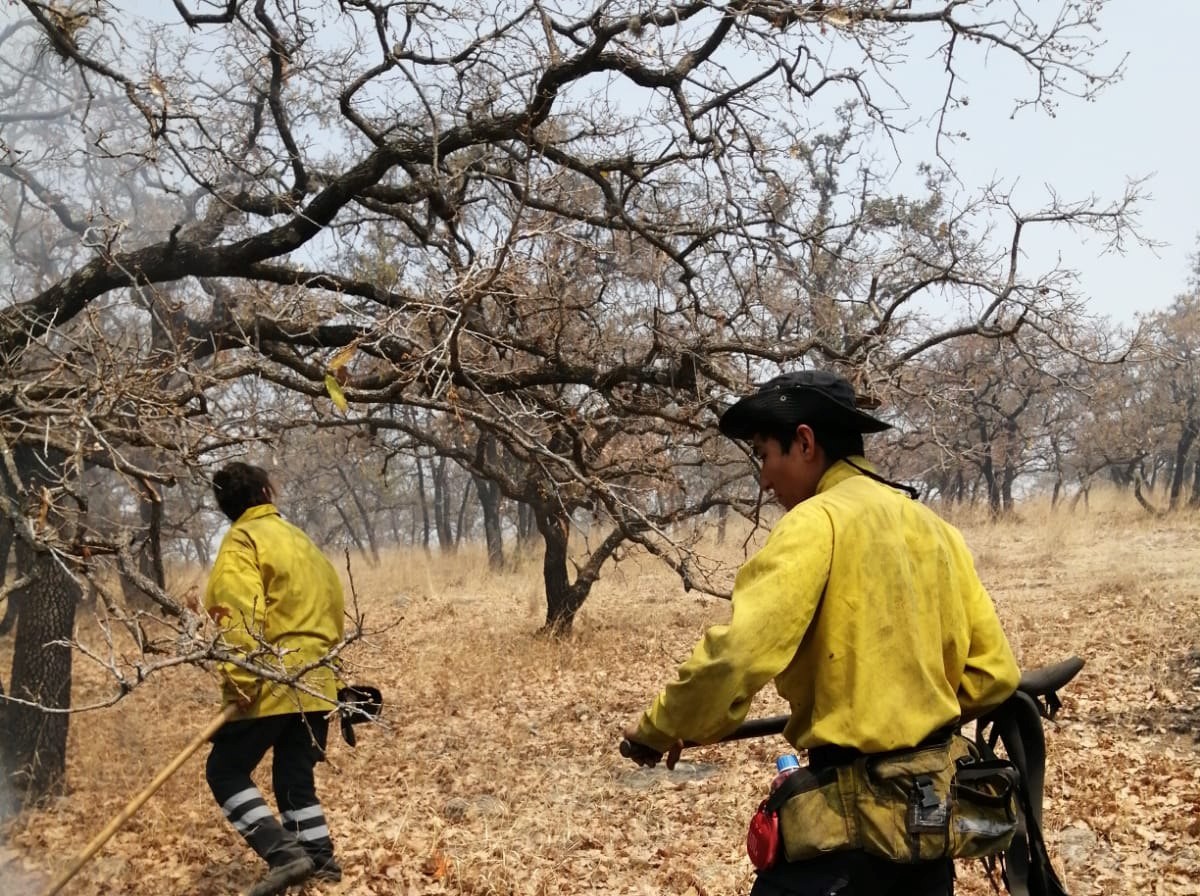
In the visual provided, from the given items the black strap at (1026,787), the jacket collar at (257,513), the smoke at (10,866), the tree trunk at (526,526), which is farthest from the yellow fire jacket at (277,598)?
the tree trunk at (526,526)

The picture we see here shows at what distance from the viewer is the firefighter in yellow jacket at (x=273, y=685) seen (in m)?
4.11

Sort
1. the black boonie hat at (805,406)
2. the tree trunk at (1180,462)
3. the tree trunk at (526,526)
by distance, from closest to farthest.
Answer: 1. the black boonie hat at (805,406)
2. the tree trunk at (1180,462)
3. the tree trunk at (526,526)

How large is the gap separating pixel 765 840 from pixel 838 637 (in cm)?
49

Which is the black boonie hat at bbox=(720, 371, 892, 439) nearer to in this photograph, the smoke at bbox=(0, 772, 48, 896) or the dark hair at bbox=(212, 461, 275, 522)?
the dark hair at bbox=(212, 461, 275, 522)

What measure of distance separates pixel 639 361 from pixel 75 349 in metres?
3.09

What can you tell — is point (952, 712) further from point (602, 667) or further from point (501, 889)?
point (602, 667)

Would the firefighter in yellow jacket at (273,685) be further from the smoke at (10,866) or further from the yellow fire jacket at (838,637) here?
the yellow fire jacket at (838,637)

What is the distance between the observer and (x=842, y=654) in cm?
208

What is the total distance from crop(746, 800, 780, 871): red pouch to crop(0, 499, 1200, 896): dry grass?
8.48 ft

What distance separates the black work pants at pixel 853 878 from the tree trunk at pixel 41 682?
6084 millimetres

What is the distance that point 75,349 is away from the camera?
4656 millimetres

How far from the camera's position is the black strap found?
2336 mm

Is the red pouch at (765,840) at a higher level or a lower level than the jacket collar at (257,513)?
lower

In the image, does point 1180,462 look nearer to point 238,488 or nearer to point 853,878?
point 238,488
